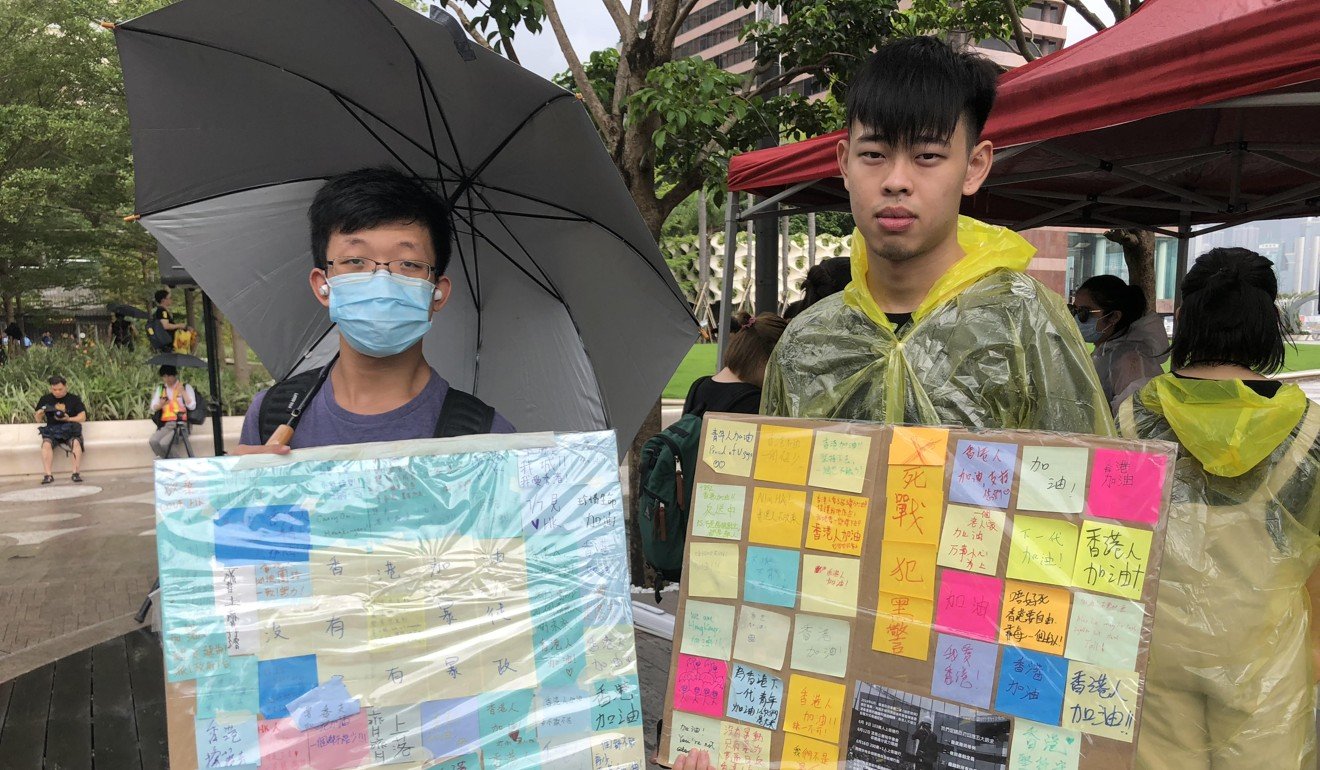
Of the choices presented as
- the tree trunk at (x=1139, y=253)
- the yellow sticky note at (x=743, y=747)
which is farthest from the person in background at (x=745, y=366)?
the tree trunk at (x=1139, y=253)

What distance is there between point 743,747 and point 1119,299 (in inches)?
188

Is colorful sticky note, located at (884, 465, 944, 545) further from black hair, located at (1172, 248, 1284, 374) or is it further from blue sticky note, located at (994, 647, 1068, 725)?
black hair, located at (1172, 248, 1284, 374)

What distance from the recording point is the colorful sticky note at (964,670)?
1416 millimetres

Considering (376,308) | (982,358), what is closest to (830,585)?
(982,358)

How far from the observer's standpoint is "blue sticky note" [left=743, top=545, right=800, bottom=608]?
1568mm

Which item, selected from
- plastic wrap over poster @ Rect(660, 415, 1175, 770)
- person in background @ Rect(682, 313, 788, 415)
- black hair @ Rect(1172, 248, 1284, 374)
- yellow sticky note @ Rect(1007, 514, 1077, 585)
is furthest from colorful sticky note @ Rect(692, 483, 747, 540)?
person in background @ Rect(682, 313, 788, 415)

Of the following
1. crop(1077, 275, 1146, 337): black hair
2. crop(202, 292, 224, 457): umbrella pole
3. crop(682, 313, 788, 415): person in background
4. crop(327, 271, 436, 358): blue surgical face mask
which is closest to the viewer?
crop(327, 271, 436, 358): blue surgical face mask

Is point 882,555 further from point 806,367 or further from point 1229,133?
point 1229,133

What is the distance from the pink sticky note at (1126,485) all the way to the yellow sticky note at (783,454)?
1.55ft

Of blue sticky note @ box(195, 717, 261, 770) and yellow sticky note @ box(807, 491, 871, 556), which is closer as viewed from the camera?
blue sticky note @ box(195, 717, 261, 770)

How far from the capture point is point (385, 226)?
6.35ft

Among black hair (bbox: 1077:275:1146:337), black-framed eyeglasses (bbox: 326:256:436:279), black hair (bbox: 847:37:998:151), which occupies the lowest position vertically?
black-framed eyeglasses (bbox: 326:256:436:279)

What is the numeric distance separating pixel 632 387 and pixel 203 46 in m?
1.60

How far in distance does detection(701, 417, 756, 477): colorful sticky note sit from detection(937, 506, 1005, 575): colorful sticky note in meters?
0.37
